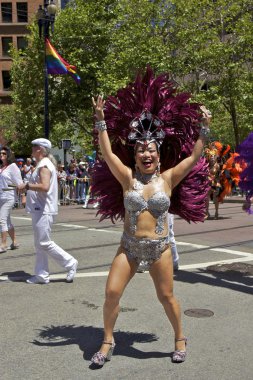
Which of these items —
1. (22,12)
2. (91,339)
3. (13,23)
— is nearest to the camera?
(91,339)

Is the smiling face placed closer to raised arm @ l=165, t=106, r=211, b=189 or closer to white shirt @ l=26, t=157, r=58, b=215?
raised arm @ l=165, t=106, r=211, b=189

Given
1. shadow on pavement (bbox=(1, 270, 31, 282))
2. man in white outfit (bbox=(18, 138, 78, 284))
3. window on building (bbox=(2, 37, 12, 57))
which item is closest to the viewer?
man in white outfit (bbox=(18, 138, 78, 284))

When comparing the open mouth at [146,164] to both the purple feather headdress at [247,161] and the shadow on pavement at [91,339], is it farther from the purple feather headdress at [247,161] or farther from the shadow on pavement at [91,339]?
the purple feather headdress at [247,161]

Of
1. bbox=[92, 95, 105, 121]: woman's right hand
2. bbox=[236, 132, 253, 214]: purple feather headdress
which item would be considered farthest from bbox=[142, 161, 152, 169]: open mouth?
bbox=[236, 132, 253, 214]: purple feather headdress

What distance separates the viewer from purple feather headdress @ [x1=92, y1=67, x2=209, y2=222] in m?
4.21

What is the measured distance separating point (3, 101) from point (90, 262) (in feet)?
143

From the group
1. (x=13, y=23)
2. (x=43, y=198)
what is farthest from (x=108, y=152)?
(x=13, y=23)

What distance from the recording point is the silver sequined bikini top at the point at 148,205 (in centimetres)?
383

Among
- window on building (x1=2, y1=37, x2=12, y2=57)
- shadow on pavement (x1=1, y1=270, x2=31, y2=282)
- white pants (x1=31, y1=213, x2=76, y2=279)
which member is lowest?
shadow on pavement (x1=1, y1=270, x2=31, y2=282)

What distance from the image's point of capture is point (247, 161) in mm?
6457

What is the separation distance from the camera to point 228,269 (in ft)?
23.6

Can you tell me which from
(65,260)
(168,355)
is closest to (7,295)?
(65,260)

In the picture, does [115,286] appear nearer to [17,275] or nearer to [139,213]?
[139,213]

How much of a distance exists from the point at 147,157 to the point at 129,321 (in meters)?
1.84
